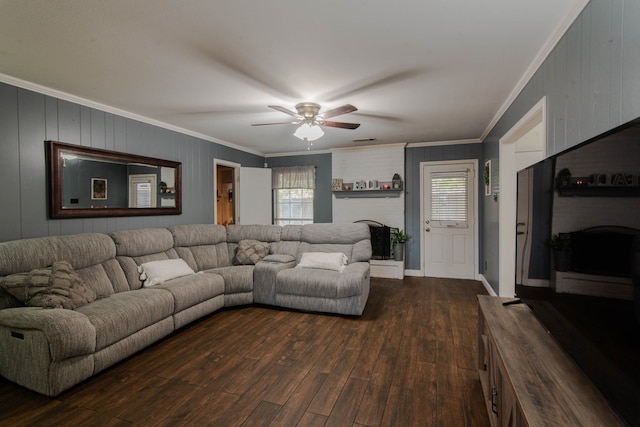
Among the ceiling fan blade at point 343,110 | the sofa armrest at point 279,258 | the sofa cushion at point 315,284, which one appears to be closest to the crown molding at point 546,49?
the ceiling fan blade at point 343,110

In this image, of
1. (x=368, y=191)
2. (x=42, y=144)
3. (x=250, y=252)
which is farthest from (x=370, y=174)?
(x=42, y=144)

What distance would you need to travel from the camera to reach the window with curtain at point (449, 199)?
5.07m

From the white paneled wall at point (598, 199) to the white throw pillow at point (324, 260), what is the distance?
255 centimetres

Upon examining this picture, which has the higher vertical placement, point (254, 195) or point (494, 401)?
point (254, 195)

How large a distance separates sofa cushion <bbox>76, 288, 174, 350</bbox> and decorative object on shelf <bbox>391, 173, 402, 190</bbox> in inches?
155

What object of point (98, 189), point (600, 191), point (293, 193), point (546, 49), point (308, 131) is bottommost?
point (600, 191)

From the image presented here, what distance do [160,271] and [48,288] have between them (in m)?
1.04

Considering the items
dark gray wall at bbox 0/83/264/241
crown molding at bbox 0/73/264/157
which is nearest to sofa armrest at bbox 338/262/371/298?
dark gray wall at bbox 0/83/264/241

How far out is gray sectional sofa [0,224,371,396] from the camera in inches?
78.8

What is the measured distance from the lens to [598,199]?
3.35 feet

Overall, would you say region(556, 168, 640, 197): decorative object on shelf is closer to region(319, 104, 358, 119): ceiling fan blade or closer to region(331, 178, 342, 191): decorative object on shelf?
region(319, 104, 358, 119): ceiling fan blade

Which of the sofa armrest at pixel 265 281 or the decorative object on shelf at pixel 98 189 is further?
the sofa armrest at pixel 265 281

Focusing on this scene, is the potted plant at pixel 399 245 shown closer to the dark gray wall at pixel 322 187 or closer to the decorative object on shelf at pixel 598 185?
the dark gray wall at pixel 322 187

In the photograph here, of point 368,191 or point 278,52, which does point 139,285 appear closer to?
point 278,52
